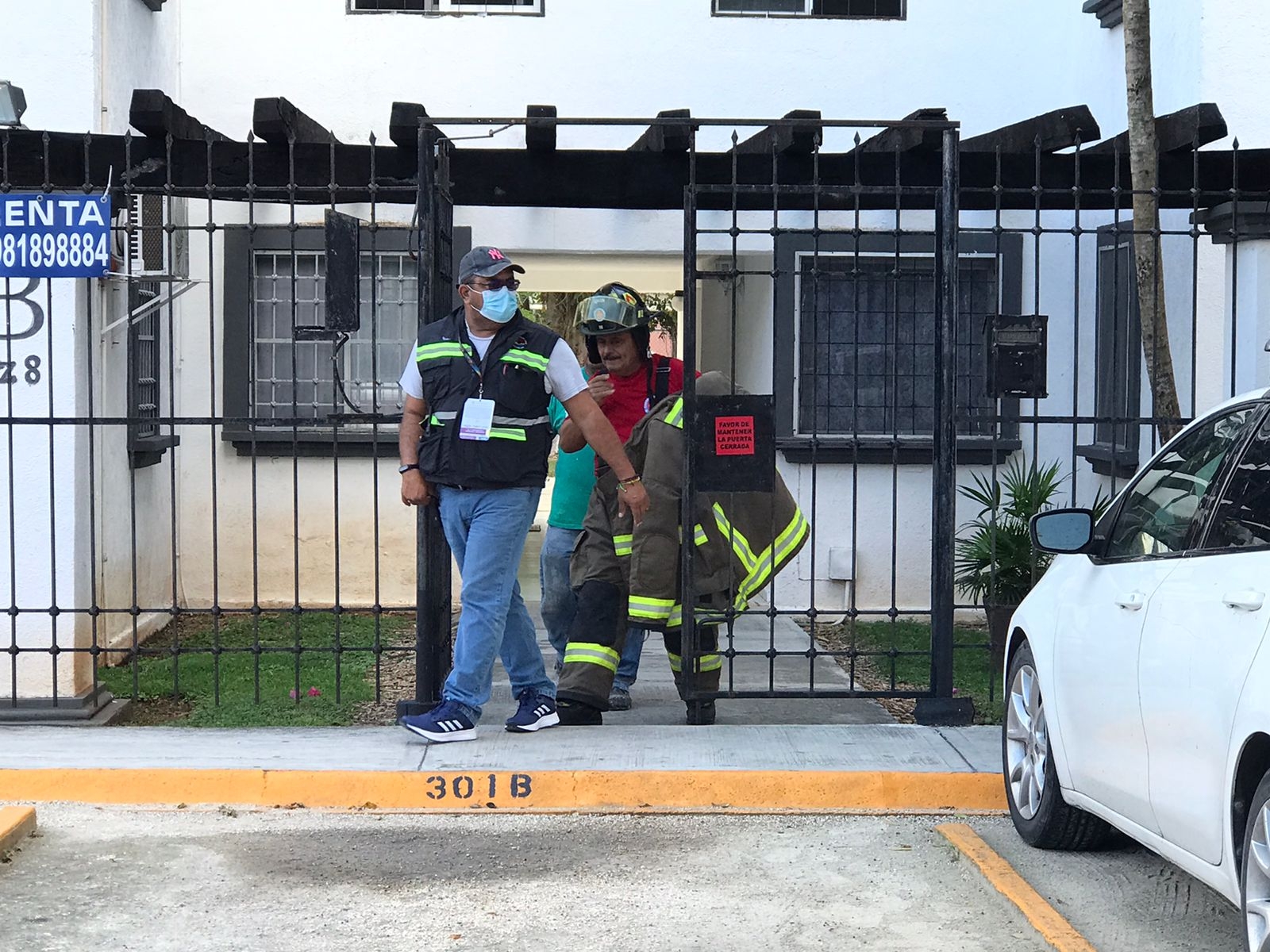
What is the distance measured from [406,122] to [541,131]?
597mm

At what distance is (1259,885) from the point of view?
3590mm

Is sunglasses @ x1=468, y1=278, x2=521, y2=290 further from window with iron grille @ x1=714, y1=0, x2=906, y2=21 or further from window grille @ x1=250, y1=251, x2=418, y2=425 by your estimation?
window with iron grille @ x1=714, y1=0, x2=906, y2=21

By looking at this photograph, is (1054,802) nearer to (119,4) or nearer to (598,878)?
(598,878)

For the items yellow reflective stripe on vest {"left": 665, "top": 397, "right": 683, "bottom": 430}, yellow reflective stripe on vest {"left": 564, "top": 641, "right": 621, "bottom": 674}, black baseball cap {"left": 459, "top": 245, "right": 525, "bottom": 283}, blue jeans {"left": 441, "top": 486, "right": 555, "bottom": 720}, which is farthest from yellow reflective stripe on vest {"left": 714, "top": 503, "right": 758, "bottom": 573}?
black baseball cap {"left": 459, "top": 245, "right": 525, "bottom": 283}

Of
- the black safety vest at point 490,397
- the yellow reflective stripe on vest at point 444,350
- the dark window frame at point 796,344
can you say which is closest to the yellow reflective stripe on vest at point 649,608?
the black safety vest at point 490,397

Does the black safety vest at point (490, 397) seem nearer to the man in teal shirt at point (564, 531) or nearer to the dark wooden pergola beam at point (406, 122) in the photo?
the man in teal shirt at point (564, 531)

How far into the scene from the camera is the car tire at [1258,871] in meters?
3.54

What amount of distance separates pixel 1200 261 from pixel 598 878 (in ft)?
19.2

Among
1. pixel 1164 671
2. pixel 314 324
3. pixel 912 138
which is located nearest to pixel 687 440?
pixel 912 138

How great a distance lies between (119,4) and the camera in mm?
8469

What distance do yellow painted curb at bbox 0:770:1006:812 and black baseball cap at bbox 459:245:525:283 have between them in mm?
1876

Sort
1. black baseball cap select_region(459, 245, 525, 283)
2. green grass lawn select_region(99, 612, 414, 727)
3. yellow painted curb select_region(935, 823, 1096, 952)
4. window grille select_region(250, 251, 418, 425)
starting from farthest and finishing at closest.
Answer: window grille select_region(250, 251, 418, 425), green grass lawn select_region(99, 612, 414, 727), black baseball cap select_region(459, 245, 525, 283), yellow painted curb select_region(935, 823, 1096, 952)

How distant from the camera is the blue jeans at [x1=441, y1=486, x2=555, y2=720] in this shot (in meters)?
6.26

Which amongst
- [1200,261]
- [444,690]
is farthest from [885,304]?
[444,690]
